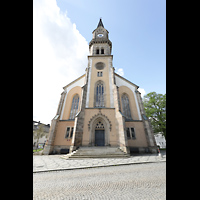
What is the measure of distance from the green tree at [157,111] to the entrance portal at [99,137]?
1189 cm

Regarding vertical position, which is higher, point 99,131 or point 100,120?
point 100,120

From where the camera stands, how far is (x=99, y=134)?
14.3 meters

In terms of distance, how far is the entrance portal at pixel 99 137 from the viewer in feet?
45.7

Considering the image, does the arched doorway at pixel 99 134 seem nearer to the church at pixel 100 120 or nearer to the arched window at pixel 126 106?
the church at pixel 100 120

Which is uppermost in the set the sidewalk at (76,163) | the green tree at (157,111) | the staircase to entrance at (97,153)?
the green tree at (157,111)

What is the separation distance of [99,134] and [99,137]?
1.31ft

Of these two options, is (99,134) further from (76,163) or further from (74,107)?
(74,107)

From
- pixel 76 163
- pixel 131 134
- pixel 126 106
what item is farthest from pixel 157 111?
pixel 76 163

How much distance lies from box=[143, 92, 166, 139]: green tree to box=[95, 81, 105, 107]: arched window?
11.0 m

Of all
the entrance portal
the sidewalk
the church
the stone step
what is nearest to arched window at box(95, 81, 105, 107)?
the church

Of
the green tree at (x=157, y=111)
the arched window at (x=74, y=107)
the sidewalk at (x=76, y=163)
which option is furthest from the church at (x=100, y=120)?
the green tree at (x=157, y=111)

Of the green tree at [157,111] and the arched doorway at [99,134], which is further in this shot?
the green tree at [157,111]

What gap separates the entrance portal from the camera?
45.7ft
